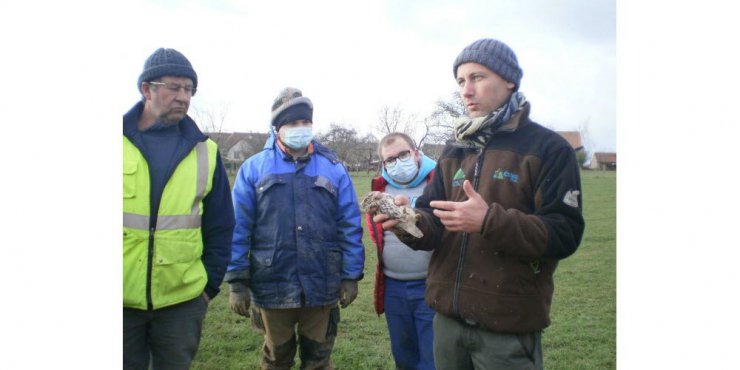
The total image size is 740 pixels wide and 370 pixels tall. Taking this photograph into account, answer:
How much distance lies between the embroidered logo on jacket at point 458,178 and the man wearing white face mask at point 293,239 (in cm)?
87

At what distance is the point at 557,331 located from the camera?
355 cm

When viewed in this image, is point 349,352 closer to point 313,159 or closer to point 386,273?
point 386,273

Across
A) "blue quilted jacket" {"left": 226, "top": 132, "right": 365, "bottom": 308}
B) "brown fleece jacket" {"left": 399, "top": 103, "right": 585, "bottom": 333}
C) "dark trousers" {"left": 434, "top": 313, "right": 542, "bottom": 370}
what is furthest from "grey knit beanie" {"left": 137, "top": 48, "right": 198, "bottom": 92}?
"dark trousers" {"left": 434, "top": 313, "right": 542, "bottom": 370}

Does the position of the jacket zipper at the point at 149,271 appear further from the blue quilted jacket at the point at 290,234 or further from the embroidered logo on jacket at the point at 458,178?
the embroidered logo on jacket at the point at 458,178

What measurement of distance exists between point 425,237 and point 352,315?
2584mm

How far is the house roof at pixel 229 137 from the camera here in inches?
102

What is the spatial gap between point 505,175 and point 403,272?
103 centimetres

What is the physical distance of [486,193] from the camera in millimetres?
1721

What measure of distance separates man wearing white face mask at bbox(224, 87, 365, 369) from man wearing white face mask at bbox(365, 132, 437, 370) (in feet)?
0.46

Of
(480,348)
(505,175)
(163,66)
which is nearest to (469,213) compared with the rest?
(505,175)

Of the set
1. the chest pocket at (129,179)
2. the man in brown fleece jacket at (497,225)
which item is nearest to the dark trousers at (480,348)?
the man in brown fleece jacket at (497,225)

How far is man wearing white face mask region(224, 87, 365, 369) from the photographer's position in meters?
2.52

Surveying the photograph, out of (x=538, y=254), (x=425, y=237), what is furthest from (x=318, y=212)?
(x=538, y=254)

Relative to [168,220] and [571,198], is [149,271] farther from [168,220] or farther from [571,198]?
[571,198]
